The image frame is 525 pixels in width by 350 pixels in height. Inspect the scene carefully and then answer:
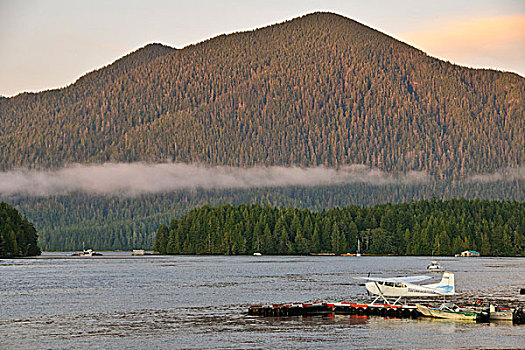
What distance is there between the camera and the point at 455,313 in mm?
112688

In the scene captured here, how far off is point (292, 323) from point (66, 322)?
30.2 m

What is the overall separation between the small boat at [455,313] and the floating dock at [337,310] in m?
1.50

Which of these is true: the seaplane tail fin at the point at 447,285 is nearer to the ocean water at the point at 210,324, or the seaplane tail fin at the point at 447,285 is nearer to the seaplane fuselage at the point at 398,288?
the seaplane fuselage at the point at 398,288

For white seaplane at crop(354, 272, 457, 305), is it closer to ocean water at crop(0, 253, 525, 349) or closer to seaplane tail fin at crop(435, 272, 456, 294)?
seaplane tail fin at crop(435, 272, 456, 294)

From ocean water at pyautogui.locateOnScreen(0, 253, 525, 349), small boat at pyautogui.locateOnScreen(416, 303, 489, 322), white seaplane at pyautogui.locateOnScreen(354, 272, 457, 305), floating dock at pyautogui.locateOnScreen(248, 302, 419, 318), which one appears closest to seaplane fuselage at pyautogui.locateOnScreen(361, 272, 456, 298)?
white seaplane at pyautogui.locateOnScreen(354, 272, 457, 305)

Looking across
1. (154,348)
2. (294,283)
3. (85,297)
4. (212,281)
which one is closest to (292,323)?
(154,348)

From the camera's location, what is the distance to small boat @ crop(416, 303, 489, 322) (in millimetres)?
110750

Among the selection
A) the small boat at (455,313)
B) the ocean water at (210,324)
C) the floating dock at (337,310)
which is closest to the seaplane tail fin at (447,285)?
the small boat at (455,313)

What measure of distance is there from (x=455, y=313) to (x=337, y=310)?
16573mm

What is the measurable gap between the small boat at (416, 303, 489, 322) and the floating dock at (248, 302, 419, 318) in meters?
1.50

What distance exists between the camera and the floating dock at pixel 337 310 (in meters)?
116

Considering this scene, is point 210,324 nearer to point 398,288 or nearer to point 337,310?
point 337,310

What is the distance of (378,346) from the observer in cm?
9281

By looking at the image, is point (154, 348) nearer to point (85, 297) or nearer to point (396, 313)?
point (396, 313)
